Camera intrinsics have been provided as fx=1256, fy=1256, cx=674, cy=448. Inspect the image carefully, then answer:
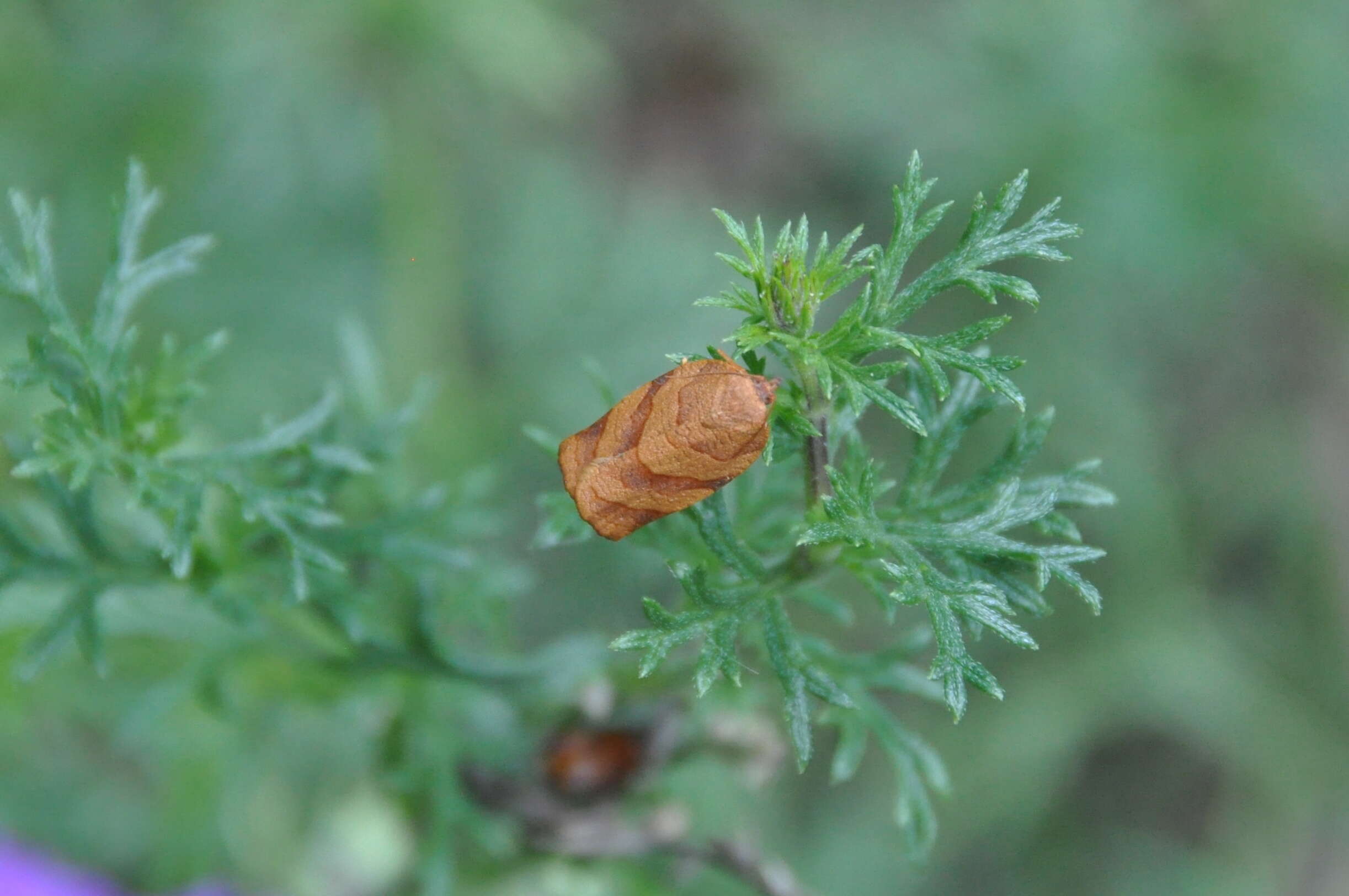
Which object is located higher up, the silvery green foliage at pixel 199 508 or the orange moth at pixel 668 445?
the orange moth at pixel 668 445

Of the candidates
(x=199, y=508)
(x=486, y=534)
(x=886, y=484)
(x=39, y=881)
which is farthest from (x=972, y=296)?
(x=39, y=881)

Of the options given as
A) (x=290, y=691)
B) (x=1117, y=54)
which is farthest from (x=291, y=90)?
(x=1117, y=54)

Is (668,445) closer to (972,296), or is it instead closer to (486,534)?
(486,534)

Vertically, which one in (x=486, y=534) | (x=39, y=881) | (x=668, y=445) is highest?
(x=668, y=445)

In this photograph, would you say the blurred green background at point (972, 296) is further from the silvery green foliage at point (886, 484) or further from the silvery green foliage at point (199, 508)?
the silvery green foliage at point (886, 484)

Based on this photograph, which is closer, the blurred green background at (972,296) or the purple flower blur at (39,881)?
the purple flower blur at (39,881)

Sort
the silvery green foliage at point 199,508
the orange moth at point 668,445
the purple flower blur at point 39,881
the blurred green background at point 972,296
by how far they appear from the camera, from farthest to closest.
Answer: the blurred green background at point 972,296
the purple flower blur at point 39,881
the silvery green foliage at point 199,508
the orange moth at point 668,445

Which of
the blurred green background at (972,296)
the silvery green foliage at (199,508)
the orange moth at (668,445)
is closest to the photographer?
the orange moth at (668,445)

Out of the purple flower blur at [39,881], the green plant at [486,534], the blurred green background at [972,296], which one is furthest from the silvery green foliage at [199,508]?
the blurred green background at [972,296]
